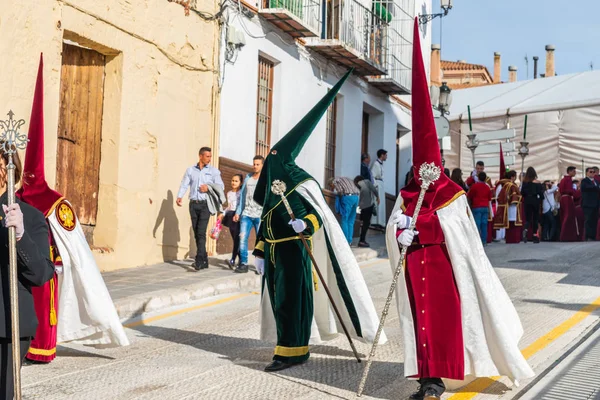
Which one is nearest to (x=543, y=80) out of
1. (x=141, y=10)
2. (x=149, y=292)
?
(x=141, y=10)

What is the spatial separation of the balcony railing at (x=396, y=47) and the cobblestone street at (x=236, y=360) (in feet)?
42.3

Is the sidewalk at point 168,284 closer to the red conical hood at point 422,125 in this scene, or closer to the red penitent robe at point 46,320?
the red penitent robe at point 46,320

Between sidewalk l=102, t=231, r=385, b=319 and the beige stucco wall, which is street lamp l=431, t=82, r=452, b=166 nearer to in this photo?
the beige stucco wall

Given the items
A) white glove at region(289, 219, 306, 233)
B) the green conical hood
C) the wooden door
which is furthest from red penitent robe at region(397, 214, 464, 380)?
the wooden door

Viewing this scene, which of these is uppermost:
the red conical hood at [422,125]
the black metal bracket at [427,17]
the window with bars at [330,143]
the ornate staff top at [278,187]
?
the black metal bracket at [427,17]

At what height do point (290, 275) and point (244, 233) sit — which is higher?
point (244, 233)

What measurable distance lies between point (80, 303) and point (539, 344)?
158 inches

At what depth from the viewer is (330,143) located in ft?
70.2

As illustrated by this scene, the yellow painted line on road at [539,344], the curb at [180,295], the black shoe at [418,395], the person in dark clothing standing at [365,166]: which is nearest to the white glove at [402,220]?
the black shoe at [418,395]

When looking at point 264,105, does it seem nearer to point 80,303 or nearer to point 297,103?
point 297,103

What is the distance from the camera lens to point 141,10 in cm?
1402

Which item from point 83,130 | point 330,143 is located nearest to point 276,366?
point 83,130

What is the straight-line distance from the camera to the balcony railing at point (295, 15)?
17188 millimetres

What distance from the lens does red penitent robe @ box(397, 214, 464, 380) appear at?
6.02 meters
